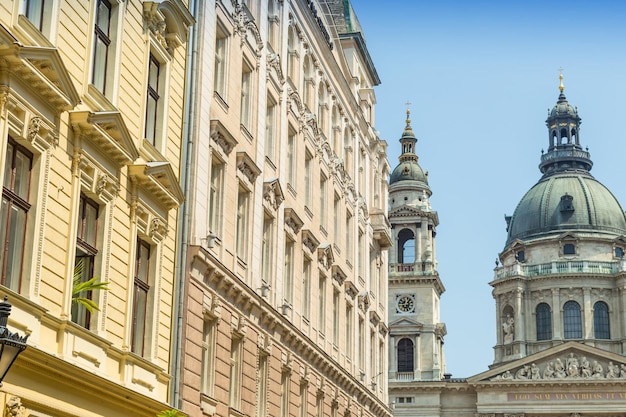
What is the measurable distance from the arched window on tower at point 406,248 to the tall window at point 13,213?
286 ft

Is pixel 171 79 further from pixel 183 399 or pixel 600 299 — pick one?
pixel 600 299

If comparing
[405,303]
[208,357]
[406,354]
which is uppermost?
[405,303]

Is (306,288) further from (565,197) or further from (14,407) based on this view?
(565,197)

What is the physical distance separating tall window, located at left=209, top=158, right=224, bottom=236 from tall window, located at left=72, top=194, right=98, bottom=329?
7.04m

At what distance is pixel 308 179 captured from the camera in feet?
117

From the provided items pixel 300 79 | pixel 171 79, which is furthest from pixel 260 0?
pixel 171 79

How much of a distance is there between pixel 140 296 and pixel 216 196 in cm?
592

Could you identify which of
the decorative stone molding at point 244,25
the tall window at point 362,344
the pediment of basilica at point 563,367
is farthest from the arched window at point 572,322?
the decorative stone molding at point 244,25

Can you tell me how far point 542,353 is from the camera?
98188 millimetres

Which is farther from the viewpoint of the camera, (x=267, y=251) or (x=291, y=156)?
(x=291, y=156)

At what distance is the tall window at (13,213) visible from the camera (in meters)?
16.0

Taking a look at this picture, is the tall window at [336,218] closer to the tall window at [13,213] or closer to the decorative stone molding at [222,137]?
the decorative stone molding at [222,137]

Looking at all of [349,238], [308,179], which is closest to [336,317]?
[349,238]

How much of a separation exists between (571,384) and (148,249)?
79224 millimetres
